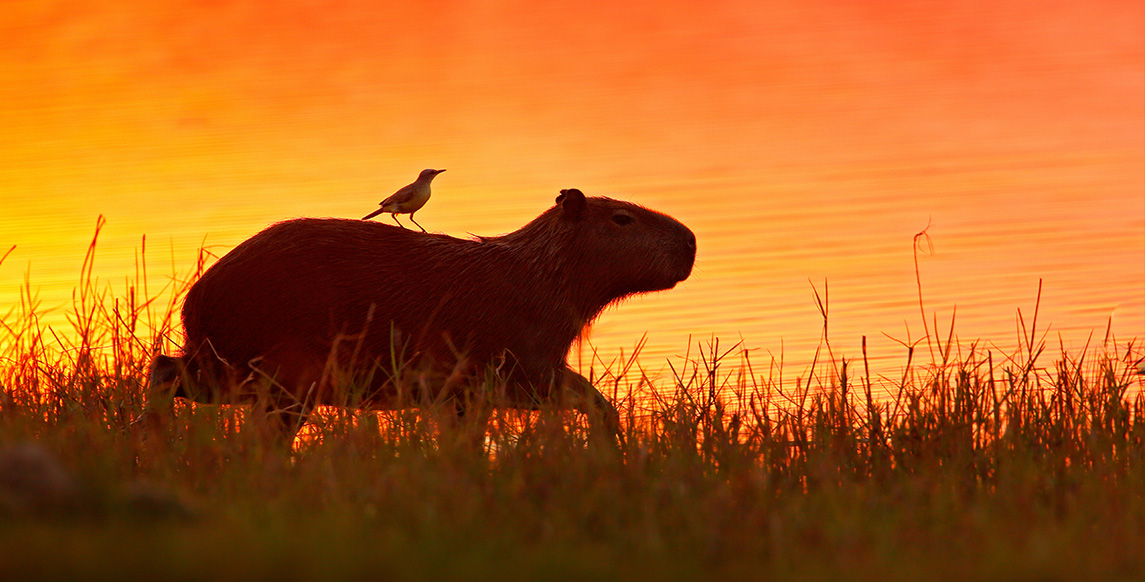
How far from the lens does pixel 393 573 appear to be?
2.74 metres

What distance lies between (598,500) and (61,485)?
1.48 meters

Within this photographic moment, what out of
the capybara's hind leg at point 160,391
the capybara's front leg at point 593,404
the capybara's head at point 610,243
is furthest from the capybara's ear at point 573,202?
the capybara's hind leg at point 160,391

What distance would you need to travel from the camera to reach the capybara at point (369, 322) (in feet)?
17.4

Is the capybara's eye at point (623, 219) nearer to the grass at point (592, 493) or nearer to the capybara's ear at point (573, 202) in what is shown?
the capybara's ear at point (573, 202)

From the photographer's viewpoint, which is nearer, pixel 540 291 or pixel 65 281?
pixel 540 291

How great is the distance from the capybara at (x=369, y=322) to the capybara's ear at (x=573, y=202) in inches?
8.6

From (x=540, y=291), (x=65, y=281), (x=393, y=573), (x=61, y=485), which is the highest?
(x=65, y=281)

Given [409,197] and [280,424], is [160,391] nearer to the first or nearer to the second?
[280,424]

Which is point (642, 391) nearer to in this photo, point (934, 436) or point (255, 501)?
point (934, 436)

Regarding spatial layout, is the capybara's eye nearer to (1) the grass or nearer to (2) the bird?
(1) the grass

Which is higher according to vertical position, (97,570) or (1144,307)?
(1144,307)

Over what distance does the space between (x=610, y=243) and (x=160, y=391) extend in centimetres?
195

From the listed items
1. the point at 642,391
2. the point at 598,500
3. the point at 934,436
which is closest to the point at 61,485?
the point at 598,500

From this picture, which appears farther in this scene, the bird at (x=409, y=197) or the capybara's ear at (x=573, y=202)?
the bird at (x=409, y=197)
